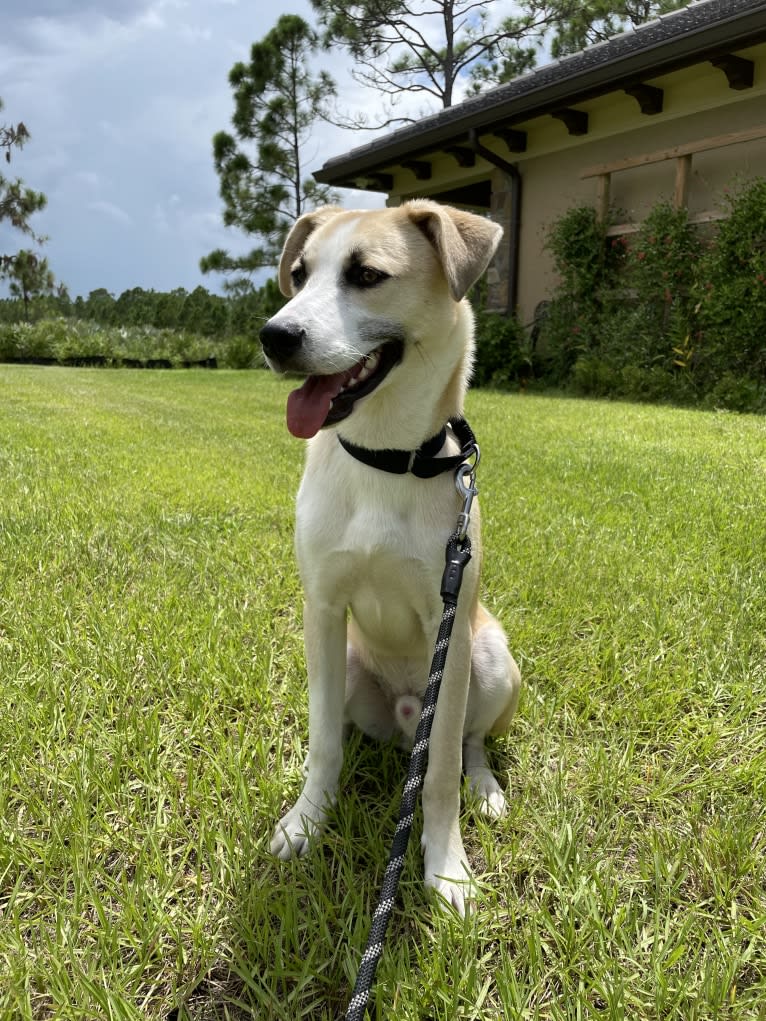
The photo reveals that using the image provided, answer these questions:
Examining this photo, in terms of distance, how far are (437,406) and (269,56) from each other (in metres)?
25.8

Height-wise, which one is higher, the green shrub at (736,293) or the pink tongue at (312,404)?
the green shrub at (736,293)

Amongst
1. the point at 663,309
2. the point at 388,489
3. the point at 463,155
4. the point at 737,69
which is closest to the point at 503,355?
the point at 663,309

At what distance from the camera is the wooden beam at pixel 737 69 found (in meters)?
7.96

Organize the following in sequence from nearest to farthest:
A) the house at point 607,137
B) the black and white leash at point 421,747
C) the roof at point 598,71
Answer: the black and white leash at point 421,747 < the roof at point 598,71 < the house at point 607,137

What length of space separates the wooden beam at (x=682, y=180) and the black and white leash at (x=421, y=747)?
8.62 m

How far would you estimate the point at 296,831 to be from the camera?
1652 millimetres

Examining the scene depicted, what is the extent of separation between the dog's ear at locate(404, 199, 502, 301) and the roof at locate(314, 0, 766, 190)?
7.30 m

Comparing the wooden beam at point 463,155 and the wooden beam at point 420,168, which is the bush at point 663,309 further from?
the wooden beam at point 420,168

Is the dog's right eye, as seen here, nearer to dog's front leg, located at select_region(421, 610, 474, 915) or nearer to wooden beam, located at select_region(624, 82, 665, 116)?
dog's front leg, located at select_region(421, 610, 474, 915)

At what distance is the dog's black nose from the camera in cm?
157

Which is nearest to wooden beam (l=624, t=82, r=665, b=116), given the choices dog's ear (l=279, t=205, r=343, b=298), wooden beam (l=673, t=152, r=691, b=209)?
wooden beam (l=673, t=152, r=691, b=209)

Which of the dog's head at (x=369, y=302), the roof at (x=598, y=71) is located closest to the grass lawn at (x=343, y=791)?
the dog's head at (x=369, y=302)

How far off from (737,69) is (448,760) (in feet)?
29.9

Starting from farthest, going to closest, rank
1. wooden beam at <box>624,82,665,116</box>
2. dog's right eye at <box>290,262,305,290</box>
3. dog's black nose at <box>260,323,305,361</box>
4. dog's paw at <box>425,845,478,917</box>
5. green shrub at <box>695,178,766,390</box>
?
wooden beam at <box>624,82,665,116</box> → green shrub at <box>695,178,766,390</box> → dog's right eye at <box>290,262,305,290</box> → dog's black nose at <box>260,323,305,361</box> → dog's paw at <box>425,845,478,917</box>
